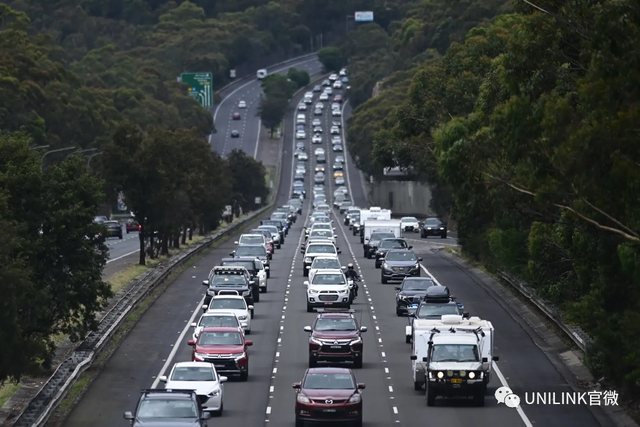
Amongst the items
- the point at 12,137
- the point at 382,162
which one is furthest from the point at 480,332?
the point at 382,162

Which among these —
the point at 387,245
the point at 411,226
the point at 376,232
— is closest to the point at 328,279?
the point at 387,245

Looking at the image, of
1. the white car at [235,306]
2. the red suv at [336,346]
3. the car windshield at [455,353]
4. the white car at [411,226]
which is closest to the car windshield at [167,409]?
the car windshield at [455,353]

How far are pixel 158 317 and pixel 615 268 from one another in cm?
2292

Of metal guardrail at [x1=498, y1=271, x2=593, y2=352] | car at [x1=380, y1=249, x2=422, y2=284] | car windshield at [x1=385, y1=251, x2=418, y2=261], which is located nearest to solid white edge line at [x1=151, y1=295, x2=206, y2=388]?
car at [x1=380, y1=249, x2=422, y2=284]

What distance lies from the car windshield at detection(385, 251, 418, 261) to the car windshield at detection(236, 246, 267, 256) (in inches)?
277

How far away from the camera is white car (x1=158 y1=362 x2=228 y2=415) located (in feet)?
94.9

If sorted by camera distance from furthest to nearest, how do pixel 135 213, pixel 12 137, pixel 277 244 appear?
pixel 277 244
pixel 135 213
pixel 12 137

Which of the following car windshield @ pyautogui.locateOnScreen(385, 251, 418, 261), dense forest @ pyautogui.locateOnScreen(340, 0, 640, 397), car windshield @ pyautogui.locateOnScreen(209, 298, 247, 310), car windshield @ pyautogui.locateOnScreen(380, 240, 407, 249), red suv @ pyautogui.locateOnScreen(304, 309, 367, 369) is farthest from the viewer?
car windshield @ pyautogui.locateOnScreen(380, 240, 407, 249)

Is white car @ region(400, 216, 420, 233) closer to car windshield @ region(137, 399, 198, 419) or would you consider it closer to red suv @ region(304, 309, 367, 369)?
red suv @ region(304, 309, 367, 369)

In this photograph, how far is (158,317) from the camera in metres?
48.3

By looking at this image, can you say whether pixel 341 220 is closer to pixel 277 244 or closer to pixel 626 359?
pixel 277 244

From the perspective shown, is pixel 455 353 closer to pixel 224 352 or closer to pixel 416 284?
pixel 224 352

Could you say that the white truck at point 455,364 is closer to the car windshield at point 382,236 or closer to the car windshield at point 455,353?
the car windshield at point 455,353

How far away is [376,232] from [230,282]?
80.3ft
